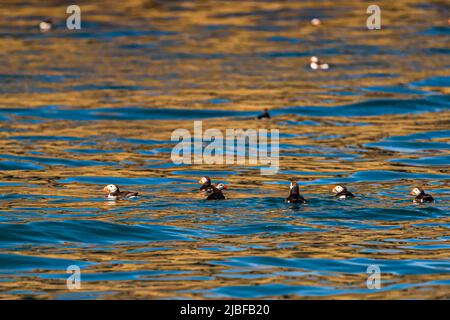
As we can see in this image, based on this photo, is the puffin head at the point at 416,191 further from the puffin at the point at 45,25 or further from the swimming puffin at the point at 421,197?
the puffin at the point at 45,25

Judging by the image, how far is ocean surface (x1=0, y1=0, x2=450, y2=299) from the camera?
16.8 m

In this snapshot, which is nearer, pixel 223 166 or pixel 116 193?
pixel 116 193

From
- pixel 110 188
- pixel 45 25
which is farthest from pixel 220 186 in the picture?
pixel 45 25

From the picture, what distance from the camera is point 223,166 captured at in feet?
82.7

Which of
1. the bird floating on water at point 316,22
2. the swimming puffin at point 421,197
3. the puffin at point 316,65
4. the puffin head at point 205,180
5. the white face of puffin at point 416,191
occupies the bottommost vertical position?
the swimming puffin at point 421,197

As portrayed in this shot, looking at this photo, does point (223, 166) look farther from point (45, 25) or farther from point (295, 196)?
point (45, 25)

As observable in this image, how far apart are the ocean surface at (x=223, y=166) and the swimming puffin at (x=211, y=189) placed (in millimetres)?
145

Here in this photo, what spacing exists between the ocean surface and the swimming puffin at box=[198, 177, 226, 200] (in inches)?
5.7

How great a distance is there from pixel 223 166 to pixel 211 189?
13.8 ft

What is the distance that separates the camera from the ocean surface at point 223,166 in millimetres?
16766

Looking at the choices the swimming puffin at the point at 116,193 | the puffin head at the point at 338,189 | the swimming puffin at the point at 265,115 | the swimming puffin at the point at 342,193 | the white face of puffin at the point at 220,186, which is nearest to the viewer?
the swimming puffin at the point at 342,193

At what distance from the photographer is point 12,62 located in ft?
121

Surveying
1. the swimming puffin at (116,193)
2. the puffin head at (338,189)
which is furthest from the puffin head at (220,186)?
the puffin head at (338,189)
